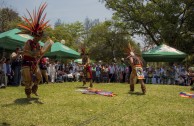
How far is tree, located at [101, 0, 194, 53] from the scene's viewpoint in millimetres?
33625

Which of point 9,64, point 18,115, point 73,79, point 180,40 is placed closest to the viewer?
point 18,115

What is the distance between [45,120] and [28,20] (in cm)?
388

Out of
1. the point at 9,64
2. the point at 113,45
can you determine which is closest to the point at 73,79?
the point at 9,64

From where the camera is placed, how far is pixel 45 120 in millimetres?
6852

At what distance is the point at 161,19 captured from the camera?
3412cm

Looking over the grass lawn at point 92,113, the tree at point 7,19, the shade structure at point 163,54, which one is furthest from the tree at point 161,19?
the grass lawn at point 92,113

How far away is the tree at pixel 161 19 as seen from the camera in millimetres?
33625

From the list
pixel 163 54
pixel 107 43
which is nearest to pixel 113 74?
pixel 163 54

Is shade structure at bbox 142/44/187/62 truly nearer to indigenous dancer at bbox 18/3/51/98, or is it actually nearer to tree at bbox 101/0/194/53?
tree at bbox 101/0/194/53

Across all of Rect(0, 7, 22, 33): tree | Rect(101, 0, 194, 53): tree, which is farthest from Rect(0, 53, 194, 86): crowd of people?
Rect(0, 7, 22, 33): tree

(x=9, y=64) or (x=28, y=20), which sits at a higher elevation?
(x=28, y=20)

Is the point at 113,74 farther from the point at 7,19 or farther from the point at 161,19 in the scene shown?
the point at 7,19

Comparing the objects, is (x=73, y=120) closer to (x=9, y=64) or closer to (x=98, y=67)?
(x=9, y=64)

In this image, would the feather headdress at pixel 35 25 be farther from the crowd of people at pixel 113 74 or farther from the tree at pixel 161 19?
the tree at pixel 161 19
